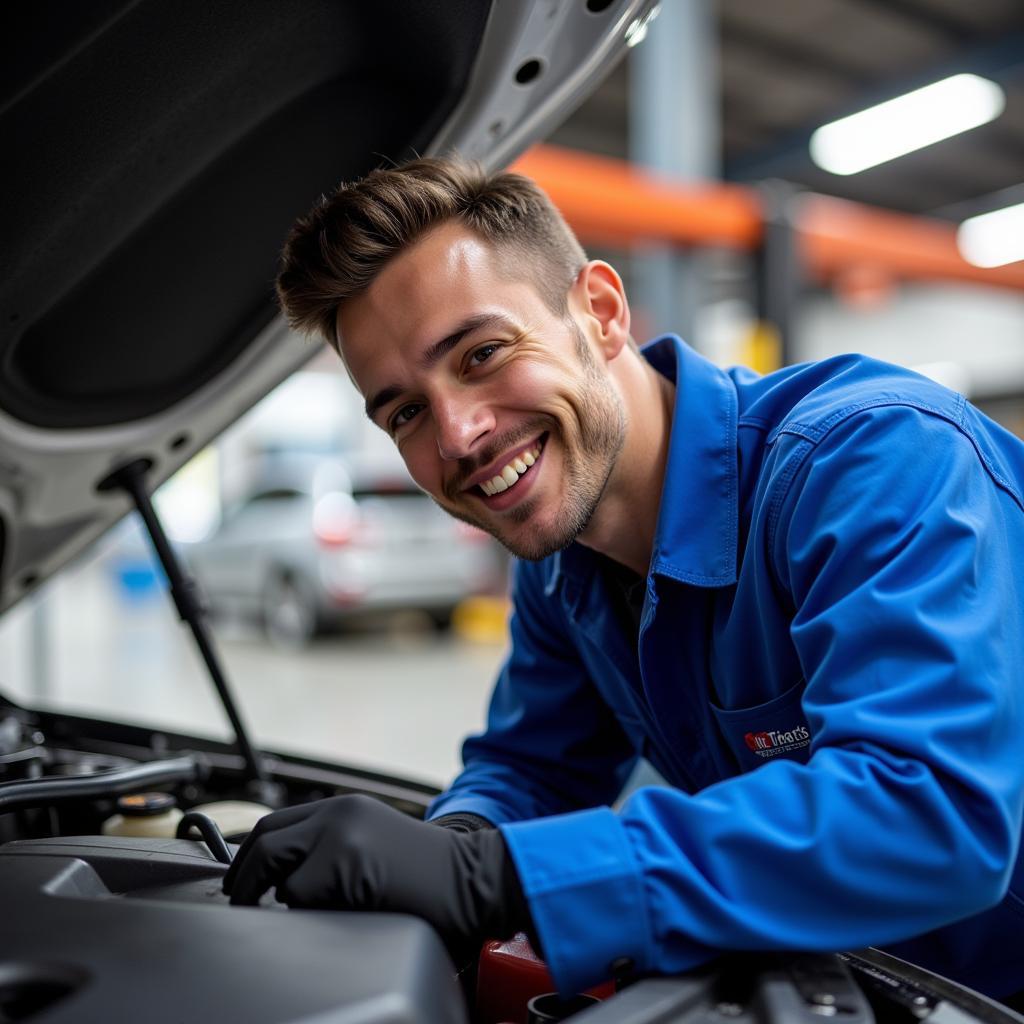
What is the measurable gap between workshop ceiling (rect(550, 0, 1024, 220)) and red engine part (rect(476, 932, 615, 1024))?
455 cm

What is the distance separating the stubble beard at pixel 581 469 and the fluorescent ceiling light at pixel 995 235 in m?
11.2

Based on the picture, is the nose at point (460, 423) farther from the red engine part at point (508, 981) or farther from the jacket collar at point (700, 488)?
the red engine part at point (508, 981)

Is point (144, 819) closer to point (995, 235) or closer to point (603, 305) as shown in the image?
point (603, 305)

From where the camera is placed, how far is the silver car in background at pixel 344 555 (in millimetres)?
5816

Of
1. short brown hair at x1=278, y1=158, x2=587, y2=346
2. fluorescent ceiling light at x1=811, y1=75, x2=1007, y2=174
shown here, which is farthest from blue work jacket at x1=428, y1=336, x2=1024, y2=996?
fluorescent ceiling light at x1=811, y1=75, x2=1007, y2=174

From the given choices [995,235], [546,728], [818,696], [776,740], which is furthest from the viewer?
[995,235]

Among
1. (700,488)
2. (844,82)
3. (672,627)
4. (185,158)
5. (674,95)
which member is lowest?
(672,627)

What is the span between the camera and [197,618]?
1.29 metres

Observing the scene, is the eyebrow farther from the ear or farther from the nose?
the ear

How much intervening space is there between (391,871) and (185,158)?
711 mm

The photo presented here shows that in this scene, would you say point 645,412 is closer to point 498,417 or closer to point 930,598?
point 498,417

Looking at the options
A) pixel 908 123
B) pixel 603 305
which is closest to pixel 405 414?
pixel 603 305

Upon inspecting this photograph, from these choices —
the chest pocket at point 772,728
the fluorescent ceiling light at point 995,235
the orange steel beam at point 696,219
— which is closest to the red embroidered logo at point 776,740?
the chest pocket at point 772,728

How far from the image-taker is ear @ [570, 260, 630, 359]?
1099 millimetres
